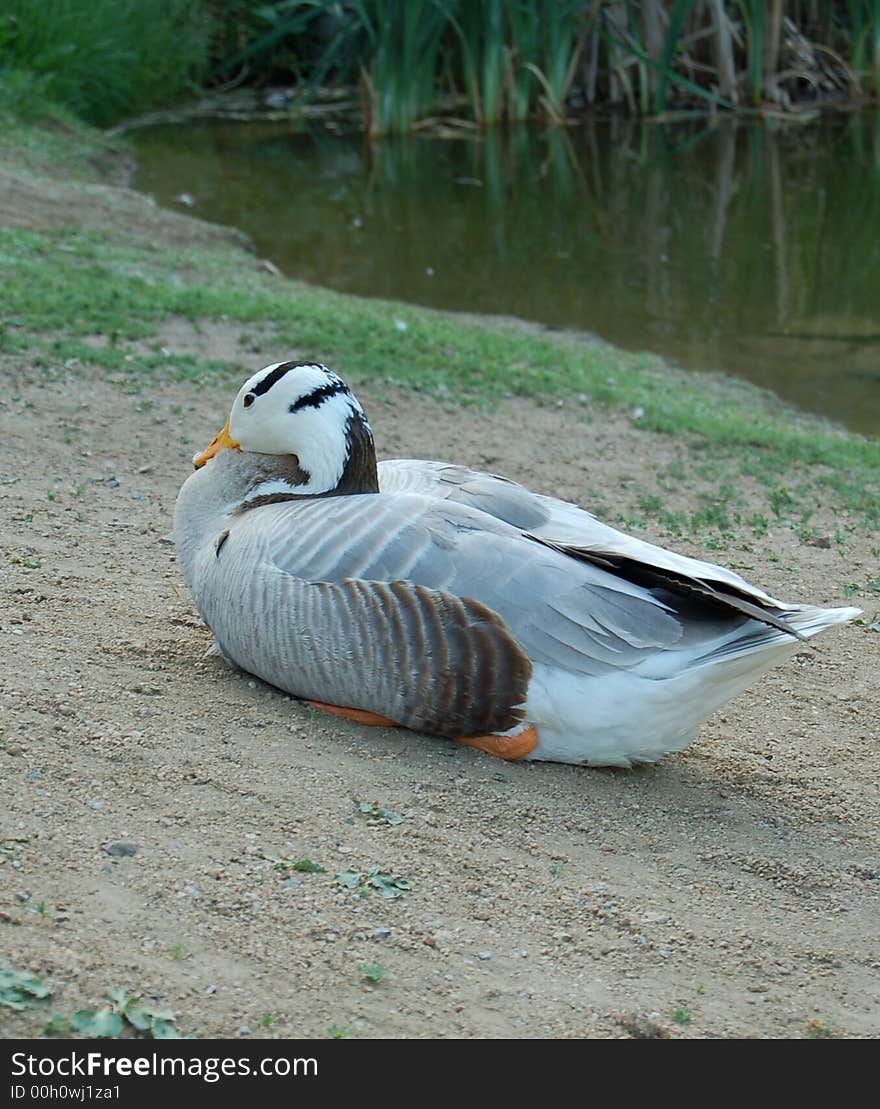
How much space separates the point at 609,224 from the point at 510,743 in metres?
12.1

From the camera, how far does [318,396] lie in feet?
15.0

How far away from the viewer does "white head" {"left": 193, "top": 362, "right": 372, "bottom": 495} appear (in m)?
4.59

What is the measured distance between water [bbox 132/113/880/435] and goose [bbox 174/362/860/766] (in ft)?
20.0

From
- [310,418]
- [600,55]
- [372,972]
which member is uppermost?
[600,55]

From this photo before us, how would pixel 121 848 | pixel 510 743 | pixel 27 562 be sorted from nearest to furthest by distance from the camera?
pixel 121 848 → pixel 510 743 → pixel 27 562

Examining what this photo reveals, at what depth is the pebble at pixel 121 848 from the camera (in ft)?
10.9

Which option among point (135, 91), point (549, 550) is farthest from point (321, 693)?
point (135, 91)

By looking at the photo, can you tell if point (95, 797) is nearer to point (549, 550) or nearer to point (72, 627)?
point (72, 627)

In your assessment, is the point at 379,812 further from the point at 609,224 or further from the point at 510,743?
the point at 609,224

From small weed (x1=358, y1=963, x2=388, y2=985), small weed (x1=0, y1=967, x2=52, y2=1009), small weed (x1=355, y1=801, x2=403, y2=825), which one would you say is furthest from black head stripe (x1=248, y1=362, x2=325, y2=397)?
small weed (x1=0, y1=967, x2=52, y2=1009)

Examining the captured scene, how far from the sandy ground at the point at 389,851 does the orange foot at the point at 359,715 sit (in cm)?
8

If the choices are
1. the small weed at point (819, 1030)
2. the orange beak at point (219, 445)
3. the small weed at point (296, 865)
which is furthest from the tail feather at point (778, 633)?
the orange beak at point (219, 445)

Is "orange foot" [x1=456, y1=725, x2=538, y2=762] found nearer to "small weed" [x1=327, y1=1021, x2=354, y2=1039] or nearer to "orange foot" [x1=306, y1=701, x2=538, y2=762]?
"orange foot" [x1=306, y1=701, x2=538, y2=762]

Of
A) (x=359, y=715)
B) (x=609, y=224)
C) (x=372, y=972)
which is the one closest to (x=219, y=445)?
(x=359, y=715)
